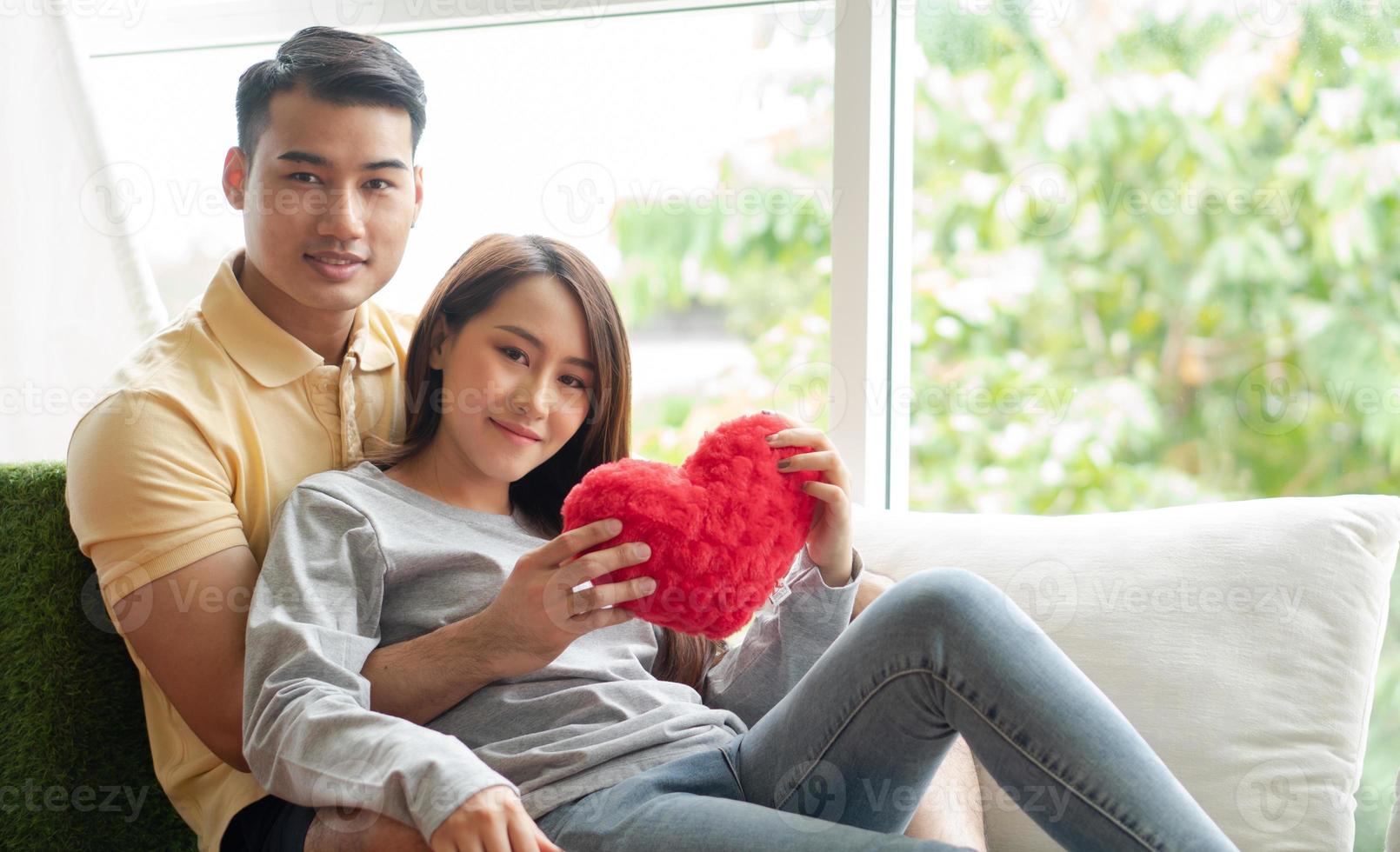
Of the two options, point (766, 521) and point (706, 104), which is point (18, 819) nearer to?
point (766, 521)

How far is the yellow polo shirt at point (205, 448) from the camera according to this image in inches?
44.6

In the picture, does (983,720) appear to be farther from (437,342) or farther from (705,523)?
(437,342)

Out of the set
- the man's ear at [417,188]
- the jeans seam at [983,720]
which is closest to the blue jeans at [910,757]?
the jeans seam at [983,720]

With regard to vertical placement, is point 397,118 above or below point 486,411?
above

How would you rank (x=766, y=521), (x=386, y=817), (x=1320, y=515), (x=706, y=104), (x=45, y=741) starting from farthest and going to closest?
(x=706, y=104) → (x=1320, y=515) → (x=45, y=741) → (x=766, y=521) → (x=386, y=817)

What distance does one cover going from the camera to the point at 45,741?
122cm

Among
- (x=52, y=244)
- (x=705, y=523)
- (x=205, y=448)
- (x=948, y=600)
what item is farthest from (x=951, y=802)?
(x=52, y=244)

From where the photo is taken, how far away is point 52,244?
190cm

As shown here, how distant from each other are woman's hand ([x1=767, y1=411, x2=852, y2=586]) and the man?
1.27ft

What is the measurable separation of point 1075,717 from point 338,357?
3.13 feet

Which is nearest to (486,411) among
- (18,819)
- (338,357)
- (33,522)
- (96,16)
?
(338,357)

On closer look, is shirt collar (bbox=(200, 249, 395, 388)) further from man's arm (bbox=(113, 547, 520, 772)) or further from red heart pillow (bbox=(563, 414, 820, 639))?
red heart pillow (bbox=(563, 414, 820, 639))

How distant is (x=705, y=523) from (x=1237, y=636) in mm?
675

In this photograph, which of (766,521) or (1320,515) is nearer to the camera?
(766,521)
